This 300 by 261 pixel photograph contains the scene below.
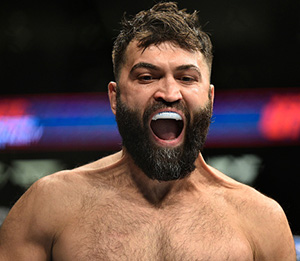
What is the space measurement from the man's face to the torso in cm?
8

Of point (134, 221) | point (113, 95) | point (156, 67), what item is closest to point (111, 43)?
point (113, 95)

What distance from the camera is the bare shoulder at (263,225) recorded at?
3.92ft

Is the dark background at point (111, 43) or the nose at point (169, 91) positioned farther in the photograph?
the dark background at point (111, 43)

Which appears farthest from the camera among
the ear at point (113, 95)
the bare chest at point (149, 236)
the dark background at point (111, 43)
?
the dark background at point (111, 43)

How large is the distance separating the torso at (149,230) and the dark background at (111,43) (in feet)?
1.46

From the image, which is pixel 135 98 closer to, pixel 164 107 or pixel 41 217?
pixel 164 107

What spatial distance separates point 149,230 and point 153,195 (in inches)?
3.6

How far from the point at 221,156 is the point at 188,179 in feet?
1.37

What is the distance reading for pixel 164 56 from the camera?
116cm

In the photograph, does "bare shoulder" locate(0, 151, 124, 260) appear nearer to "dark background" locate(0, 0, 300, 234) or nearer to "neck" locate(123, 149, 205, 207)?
"neck" locate(123, 149, 205, 207)

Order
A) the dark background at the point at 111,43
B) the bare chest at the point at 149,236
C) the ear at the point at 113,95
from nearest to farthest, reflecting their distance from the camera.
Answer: the bare chest at the point at 149,236 < the ear at the point at 113,95 < the dark background at the point at 111,43

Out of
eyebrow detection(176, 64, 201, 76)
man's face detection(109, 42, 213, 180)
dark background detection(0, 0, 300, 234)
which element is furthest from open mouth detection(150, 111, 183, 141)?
dark background detection(0, 0, 300, 234)

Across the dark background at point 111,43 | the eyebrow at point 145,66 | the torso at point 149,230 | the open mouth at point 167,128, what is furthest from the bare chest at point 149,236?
the dark background at point 111,43

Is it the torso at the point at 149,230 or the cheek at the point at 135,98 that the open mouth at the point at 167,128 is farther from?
the torso at the point at 149,230
